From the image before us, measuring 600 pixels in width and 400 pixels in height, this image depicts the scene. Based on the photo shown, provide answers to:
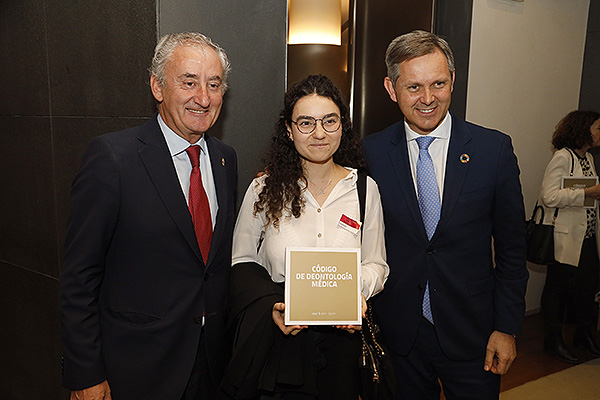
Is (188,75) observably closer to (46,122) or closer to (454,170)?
(454,170)

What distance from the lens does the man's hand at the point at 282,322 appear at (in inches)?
72.9

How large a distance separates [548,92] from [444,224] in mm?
3787

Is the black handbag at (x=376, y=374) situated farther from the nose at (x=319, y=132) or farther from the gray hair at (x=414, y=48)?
the gray hair at (x=414, y=48)

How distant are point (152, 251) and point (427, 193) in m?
1.16

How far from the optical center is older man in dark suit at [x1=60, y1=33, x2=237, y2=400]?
1.76 metres

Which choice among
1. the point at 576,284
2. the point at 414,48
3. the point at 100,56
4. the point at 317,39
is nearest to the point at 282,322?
the point at 414,48

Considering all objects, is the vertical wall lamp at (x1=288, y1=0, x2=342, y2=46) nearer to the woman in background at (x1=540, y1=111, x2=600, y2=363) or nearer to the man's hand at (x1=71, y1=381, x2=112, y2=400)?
the woman in background at (x1=540, y1=111, x2=600, y2=363)

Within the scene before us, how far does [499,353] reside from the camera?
216 centimetres

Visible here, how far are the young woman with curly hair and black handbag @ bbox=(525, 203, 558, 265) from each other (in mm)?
2783

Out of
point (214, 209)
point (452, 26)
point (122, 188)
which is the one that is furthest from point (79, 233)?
point (452, 26)

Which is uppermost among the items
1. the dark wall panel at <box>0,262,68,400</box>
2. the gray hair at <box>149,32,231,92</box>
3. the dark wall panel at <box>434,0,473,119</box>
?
the dark wall panel at <box>434,0,473,119</box>

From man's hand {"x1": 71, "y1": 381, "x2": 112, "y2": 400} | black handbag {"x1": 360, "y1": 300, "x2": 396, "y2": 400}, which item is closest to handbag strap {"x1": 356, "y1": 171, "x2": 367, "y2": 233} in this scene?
black handbag {"x1": 360, "y1": 300, "x2": 396, "y2": 400}

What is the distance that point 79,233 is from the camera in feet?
5.68

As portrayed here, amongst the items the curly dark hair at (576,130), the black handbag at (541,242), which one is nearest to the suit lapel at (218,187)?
the black handbag at (541,242)
